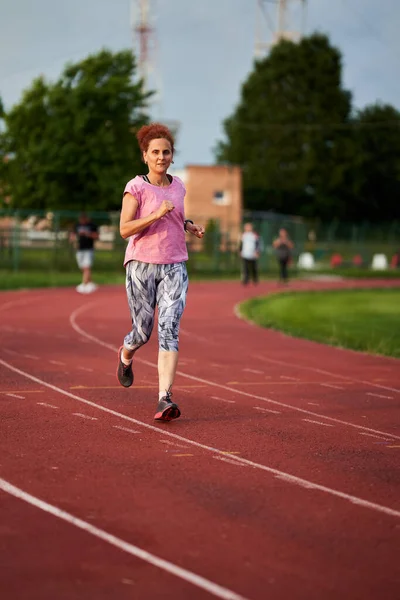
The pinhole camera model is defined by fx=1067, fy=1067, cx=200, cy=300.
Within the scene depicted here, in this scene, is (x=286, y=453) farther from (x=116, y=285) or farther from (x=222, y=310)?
(x=116, y=285)

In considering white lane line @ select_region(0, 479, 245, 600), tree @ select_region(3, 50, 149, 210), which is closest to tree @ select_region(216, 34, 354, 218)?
tree @ select_region(3, 50, 149, 210)

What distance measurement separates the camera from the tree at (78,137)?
46469 mm

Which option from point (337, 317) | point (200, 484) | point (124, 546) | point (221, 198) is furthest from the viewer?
point (221, 198)

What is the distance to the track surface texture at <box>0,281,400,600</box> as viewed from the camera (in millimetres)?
4176

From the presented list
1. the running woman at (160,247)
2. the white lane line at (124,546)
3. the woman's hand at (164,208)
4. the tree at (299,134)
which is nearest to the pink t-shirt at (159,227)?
the running woman at (160,247)

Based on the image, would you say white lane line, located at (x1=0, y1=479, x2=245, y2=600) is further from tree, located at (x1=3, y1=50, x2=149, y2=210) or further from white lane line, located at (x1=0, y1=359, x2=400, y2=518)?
tree, located at (x1=3, y1=50, x2=149, y2=210)

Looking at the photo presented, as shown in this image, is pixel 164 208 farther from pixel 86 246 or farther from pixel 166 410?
pixel 86 246

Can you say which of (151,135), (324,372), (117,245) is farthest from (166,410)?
(117,245)

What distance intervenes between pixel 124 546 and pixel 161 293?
3.40 metres

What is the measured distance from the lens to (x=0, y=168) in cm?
4719

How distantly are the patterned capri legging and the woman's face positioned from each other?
2.29 feet

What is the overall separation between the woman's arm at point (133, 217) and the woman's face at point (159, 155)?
0.91 feet

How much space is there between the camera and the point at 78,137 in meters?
46.9

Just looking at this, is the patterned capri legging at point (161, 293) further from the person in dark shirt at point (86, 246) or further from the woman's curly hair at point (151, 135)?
the person in dark shirt at point (86, 246)
